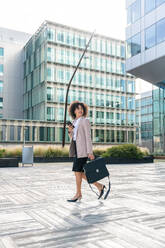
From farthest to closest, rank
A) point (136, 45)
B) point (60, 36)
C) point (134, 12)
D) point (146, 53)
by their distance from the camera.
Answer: point (60, 36) < point (134, 12) < point (136, 45) < point (146, 53)

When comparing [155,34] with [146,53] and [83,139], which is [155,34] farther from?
[83,139]

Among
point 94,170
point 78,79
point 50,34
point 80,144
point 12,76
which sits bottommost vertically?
point 94,170

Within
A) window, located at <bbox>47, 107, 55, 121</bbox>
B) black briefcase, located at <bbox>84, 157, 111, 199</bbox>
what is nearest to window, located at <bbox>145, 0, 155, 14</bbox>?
black briefcase, located at <bbox>84, 157, 111, 199</bbox>

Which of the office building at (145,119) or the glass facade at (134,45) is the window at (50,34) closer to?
the glass facade at (134,45)

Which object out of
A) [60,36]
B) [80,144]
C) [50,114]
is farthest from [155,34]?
[60,36]

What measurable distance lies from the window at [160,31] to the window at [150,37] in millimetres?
464

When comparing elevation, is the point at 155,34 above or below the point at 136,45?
above

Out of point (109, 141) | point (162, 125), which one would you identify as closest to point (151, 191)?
point (162, 125)

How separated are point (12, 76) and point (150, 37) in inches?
1575

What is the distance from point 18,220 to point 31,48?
5723 centimetres

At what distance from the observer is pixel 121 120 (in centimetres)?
5850

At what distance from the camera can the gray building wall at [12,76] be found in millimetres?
58500

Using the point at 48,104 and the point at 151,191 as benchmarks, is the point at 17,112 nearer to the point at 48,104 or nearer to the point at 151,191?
the point at 48,104

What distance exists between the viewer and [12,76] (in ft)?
196
